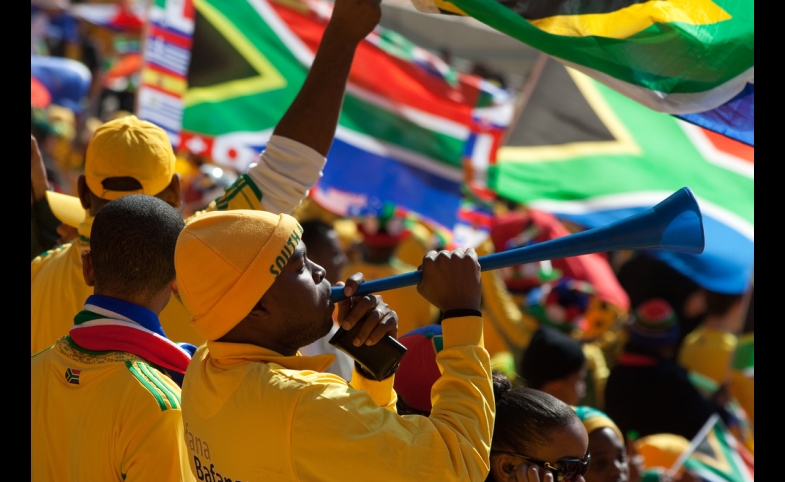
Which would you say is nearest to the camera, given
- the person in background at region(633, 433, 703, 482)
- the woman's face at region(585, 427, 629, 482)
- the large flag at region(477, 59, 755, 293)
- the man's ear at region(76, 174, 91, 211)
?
the man's ear at region(76, 174, 91, 211)

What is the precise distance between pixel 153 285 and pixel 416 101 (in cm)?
444

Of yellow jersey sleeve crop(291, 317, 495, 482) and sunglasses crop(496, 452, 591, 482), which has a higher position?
yellow jersey sleeve crop(291, 317, 495, 482)

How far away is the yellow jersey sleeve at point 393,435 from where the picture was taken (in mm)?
1946

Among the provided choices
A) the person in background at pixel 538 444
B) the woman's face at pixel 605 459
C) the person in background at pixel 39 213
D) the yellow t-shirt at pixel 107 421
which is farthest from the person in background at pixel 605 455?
the person in background at pixel 39 213

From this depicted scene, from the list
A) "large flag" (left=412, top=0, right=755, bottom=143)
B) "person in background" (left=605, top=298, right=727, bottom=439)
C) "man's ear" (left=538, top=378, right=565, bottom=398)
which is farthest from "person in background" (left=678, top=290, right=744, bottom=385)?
"large flag" (left=412, top=0, right=755, bottom=143)

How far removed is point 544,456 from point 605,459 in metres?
1.08

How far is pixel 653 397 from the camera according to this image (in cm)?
602

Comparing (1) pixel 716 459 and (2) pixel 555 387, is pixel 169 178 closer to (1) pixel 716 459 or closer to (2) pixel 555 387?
(2) pixel 555 387

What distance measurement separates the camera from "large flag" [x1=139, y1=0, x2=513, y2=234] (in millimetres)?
6141

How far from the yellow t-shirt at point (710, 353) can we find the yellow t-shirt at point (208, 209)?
4.46m

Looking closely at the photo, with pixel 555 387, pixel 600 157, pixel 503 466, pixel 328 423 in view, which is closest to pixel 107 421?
pixel 328 423

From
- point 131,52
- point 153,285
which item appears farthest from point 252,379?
point 131,52

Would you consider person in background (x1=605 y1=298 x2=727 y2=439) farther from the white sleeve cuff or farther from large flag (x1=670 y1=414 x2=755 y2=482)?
the white sleeve cuff
